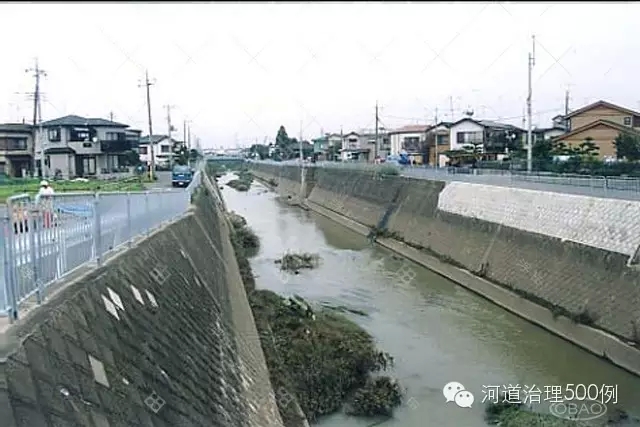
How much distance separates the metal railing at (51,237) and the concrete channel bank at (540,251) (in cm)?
746

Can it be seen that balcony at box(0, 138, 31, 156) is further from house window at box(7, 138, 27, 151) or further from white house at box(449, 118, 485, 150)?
white house at box(449, 118, 485, 150)

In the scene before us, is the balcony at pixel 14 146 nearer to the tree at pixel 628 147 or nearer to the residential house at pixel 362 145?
the tree at pixel 628 147

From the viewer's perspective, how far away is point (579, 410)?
7.77m

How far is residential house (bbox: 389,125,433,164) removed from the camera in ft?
141

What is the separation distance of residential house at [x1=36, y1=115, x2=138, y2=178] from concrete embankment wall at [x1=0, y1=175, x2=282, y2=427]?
21.5 meters

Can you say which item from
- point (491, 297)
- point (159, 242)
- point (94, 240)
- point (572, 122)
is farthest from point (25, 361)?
point (572, 122)

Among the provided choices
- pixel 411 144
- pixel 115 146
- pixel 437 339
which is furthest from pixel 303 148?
pixel 437 339

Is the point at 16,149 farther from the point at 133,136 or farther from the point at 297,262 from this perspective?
the point at 297,262

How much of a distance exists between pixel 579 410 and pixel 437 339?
10.9 ft

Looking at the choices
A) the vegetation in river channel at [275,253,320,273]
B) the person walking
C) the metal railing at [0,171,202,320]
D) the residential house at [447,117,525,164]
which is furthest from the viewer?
the residential house at [447,117,525,164]

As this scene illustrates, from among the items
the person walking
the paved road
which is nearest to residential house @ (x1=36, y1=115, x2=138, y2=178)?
the paved road

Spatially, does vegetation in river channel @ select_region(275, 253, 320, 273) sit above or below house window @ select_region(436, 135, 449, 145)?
below

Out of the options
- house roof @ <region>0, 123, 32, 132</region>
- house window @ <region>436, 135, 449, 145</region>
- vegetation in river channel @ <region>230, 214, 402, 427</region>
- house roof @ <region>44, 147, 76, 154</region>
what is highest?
house roof @ <region>0, 123, 32, 132</region>

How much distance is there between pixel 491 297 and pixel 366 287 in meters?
3.16
